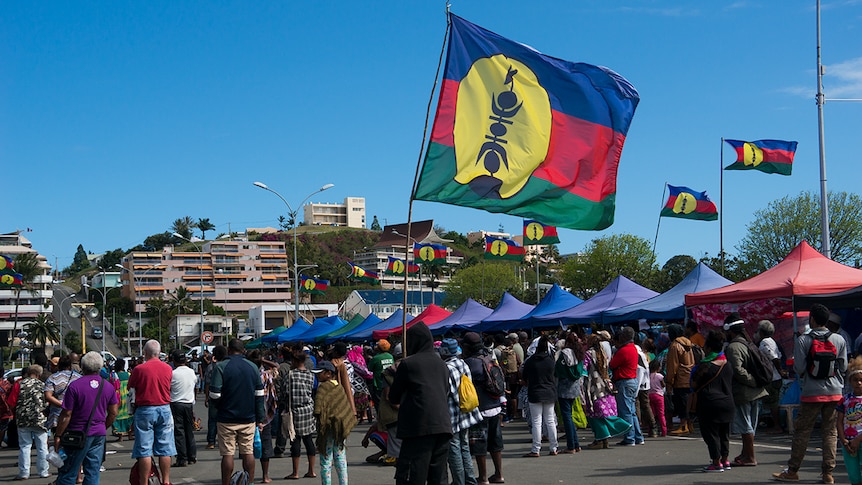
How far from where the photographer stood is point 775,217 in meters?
61.6

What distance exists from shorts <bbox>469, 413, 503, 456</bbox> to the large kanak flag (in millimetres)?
2598

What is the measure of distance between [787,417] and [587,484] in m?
6.31

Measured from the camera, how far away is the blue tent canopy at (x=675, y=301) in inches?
830

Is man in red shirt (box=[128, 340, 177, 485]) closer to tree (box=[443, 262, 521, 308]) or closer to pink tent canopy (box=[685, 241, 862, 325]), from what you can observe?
pink tent canopy (box=[685, 241, 862, 325])

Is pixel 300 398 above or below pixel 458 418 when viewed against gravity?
below

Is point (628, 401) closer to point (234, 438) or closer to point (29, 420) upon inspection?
point (234, 438)

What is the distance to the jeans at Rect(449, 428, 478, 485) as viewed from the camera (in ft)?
30.5

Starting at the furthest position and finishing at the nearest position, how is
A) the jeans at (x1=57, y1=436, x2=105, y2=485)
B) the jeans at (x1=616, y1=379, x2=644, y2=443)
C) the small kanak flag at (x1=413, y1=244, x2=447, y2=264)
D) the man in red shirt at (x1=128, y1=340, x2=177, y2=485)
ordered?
the small kanak flag at (x1=413, y1=244, x2=447, y2=264), the jeans at (x1=616, y1=379, x2=644, y2=443), the man in red shirt at (x1=128, y1=340, x2=177, y2=485), the jeans at (x1=57, y1=436, x2=105, y2=485)

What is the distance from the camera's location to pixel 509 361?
19500mm

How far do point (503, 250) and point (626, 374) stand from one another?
33.3 meters

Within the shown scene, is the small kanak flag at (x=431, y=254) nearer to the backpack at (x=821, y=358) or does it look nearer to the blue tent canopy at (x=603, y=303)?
the blue tent canopy at (x=603, y=303)

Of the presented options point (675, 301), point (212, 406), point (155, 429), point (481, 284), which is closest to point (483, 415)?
point (155, 429)

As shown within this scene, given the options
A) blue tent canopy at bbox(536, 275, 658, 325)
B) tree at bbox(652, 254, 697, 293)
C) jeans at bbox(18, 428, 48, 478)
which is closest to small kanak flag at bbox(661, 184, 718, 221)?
blue tent canopy at bbox(536, 275, 658, 325)

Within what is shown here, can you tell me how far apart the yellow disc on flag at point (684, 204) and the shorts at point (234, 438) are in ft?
85.7
